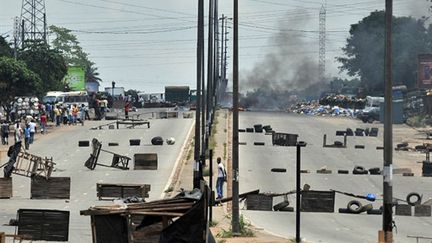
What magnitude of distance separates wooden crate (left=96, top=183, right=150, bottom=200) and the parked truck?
11289cm

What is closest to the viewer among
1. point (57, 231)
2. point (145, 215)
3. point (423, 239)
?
point (145, 215)

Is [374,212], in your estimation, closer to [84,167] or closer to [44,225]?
[44,225]

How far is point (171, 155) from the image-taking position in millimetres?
60469

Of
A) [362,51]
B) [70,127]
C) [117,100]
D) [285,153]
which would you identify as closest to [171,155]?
[285,153]

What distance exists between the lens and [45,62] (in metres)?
106

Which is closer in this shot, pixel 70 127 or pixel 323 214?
pixel 323 214

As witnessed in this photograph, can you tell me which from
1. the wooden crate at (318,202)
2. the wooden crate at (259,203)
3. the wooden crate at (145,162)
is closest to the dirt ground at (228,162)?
the wooden crate at (259,203)

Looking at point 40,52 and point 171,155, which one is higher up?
point 40,52

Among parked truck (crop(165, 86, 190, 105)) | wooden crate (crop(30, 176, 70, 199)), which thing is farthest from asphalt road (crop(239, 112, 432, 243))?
parked truck (crop(165, 86, 190, 105))

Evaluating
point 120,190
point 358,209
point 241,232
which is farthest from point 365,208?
point 241,232

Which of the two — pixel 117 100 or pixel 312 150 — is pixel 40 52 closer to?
pixel 117 100

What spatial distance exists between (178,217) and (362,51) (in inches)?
5132

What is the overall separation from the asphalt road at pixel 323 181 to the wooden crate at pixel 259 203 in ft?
1.27

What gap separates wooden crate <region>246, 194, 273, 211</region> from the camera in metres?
39.0
